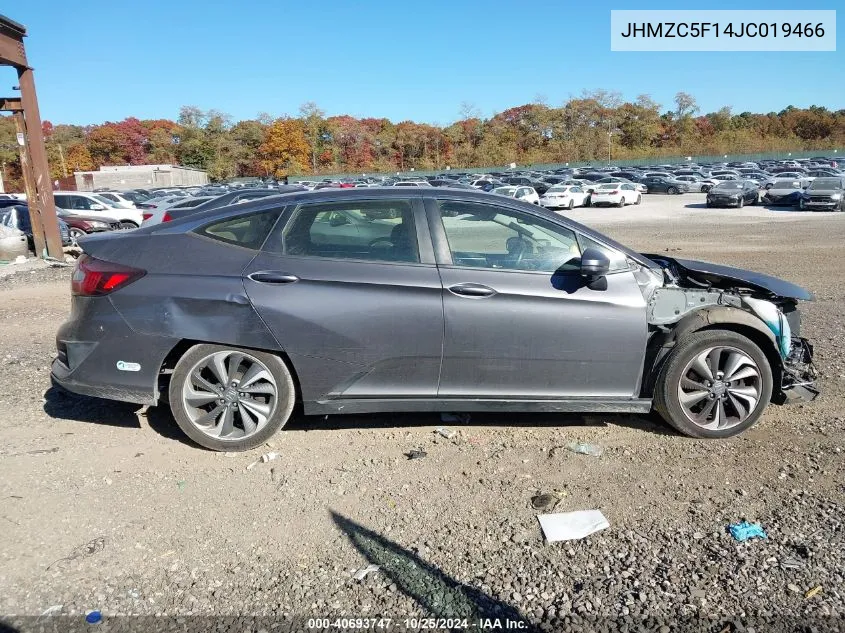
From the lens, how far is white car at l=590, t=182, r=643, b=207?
37.3m

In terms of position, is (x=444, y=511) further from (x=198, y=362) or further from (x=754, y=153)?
(x=754, y=153)

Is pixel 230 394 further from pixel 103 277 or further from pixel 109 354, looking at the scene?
pixel 103 277

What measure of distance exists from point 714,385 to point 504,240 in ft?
5.40

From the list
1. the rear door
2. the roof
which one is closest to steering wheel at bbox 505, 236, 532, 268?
the rear door

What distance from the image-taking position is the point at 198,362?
12.6 ft

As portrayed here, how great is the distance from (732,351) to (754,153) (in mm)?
114601

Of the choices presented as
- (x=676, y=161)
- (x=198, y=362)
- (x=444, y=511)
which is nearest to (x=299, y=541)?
(x=444, y=511)

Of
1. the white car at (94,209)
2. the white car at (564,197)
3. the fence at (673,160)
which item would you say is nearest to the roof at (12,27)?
the white car at (94,209)

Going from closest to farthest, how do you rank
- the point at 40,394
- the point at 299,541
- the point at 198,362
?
the point at 299,541
the point at 198,362
the point at 40,394

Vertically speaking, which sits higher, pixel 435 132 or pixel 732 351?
pixel 435 132

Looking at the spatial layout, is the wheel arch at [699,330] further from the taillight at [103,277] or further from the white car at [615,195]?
the white car at [615,195]

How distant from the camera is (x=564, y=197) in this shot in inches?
1435

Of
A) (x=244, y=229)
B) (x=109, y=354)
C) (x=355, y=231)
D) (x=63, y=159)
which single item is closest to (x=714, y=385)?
(x=355, y=231)

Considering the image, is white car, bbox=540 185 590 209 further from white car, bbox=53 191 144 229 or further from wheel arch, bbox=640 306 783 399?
wheel arch, bbox=640 306 783 399
